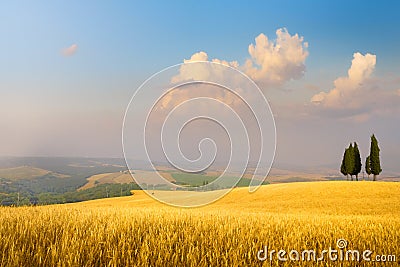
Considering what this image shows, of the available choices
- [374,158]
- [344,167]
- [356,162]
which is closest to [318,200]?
[374,158]

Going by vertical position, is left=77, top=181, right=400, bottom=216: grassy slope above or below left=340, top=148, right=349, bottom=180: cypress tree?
below

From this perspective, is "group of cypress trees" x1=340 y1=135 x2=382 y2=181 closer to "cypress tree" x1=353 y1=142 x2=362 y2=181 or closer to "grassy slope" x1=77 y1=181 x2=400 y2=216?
"cypress tree" x1=353 y1=142 x2=362 y2=181

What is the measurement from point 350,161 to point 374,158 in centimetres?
538

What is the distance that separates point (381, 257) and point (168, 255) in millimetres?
4396

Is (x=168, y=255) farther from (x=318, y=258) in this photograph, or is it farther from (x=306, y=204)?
(x=306, y=204)

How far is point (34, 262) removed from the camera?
5.41 metres

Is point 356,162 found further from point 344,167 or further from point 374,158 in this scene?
point 374,158

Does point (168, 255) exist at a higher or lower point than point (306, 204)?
higher

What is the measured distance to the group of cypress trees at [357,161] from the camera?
7868 cm

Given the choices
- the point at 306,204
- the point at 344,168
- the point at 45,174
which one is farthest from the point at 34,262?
the point at 45,174

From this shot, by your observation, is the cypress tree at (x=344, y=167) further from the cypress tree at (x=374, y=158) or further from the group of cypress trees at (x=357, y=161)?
the cypress tree at (x=374, y=158)

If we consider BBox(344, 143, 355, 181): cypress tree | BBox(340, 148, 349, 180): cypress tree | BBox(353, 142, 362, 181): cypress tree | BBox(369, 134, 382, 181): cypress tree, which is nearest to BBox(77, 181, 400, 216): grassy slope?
BBox(369, 134, 382, 181): cypress tree

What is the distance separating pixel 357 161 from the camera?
82750 millimetres

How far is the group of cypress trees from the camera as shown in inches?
3097
